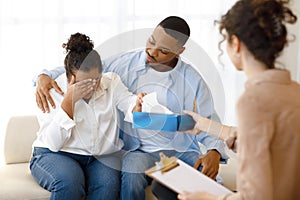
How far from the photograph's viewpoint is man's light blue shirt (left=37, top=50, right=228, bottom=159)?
1.95m

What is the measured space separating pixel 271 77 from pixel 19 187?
113cm

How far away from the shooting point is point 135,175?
77.1 inches

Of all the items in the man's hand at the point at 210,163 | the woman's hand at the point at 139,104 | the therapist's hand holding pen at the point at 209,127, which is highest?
the woman's hand at the point at 139,104

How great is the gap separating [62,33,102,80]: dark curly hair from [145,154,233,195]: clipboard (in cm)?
61

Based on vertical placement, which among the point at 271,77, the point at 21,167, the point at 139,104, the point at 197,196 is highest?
the point at 271,77

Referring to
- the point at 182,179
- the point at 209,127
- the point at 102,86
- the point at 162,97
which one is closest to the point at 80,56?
the point at 102,86

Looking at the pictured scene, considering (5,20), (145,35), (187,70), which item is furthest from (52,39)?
(187,70)

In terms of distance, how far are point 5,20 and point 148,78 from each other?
3.46ft

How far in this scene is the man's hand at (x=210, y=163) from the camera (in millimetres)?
1909

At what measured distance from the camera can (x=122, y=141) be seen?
2.06m

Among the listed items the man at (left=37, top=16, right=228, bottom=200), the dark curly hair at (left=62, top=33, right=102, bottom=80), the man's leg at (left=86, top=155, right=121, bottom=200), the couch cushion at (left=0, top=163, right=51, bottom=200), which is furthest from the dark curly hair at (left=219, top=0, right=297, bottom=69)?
the couch cushion at (left=0, top=163, right=51, bottom=200)

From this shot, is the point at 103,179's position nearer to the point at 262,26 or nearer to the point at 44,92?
the point at 44,92

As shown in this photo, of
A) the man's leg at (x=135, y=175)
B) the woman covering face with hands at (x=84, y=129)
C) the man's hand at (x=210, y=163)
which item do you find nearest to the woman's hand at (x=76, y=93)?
the woman covering face with hands at (x=84, y=129)

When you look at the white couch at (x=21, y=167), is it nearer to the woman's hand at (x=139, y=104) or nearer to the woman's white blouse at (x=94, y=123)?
the woman's white blouse at (x=94, y=123)
